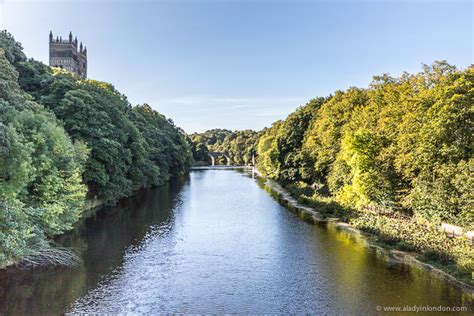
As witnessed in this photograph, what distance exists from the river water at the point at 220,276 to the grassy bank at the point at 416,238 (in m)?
1.32

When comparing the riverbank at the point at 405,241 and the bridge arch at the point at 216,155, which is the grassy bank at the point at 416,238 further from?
the bridge arch at the point at 216,155

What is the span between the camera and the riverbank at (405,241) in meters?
20.2

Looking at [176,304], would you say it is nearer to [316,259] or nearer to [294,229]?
[316,259]

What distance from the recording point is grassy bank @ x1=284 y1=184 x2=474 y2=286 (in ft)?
66.8

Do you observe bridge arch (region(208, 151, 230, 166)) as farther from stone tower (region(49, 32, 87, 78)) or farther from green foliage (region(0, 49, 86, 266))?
green foliage (region(0, 49, 86, 266))

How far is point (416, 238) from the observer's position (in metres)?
25.0

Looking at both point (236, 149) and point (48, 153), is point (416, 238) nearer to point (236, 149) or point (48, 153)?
point (48, 153)

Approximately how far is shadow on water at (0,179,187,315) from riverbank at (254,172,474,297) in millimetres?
15196

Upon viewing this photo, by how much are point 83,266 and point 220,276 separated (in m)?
7.65

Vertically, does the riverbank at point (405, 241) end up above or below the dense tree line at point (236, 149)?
below

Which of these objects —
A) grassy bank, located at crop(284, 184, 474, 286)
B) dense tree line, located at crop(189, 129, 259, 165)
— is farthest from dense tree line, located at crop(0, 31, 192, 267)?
dense tree line, located at crop(189, 129, 259, 165)

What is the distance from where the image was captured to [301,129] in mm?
63000

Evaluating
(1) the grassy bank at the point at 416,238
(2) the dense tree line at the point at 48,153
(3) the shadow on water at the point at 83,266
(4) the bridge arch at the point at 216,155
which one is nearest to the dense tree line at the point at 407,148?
(1) the grassy bank at the point at 416,238

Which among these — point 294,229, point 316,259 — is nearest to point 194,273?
point 316,259
